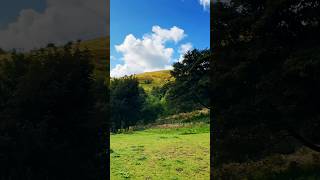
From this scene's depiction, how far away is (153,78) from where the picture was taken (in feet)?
414

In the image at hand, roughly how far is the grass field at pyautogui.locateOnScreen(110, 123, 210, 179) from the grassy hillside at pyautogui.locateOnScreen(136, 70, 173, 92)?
184 ft

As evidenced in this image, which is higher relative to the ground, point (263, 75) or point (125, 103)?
point (125, 103)

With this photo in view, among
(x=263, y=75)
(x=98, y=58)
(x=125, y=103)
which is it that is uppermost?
(x=98, y=58)

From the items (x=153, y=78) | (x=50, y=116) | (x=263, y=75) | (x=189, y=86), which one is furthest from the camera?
(x=153, y=78)

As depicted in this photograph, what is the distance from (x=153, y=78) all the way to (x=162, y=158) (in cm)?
8559

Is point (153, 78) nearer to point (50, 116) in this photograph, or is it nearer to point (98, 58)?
point (98, 58)

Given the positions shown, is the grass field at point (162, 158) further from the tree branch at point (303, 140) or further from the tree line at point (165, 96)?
the tree branch at point (303, 140)

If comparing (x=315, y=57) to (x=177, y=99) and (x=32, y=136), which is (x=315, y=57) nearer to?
(x=32, y=136)

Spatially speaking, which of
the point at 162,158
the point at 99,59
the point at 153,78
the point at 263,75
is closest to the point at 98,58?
the point at 99,59

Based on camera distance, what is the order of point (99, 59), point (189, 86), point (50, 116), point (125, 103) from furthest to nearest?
point (189, 86), point (125, 103), point (99, 59), point (50, 116)

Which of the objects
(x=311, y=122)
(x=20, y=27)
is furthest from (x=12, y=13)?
(x=311, y=122)

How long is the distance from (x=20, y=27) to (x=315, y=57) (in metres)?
17.2

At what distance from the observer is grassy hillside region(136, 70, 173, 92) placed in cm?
11584

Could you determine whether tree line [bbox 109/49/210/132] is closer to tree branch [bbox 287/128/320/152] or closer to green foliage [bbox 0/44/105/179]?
green foliage [bbox 0/44/105/179]
